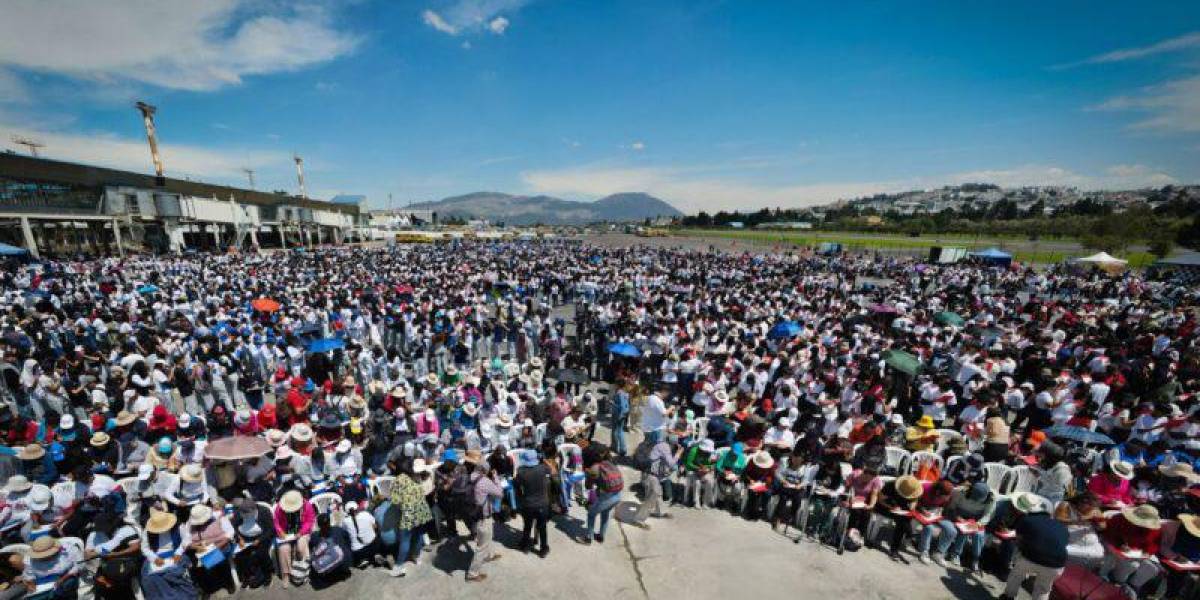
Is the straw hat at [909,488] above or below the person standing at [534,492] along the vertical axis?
below

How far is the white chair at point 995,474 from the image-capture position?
7000mm

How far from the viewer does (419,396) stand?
340 inches

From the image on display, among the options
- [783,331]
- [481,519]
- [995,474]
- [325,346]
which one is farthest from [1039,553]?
[325,346]

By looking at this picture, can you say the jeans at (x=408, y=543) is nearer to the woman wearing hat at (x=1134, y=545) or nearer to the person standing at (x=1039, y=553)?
the person standing at (x=1039, y=553)

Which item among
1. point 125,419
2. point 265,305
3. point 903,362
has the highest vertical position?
point 265,305

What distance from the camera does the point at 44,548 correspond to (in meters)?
4.63

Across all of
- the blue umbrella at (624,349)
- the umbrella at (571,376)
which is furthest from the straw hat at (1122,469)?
the umbrella at (571,376)

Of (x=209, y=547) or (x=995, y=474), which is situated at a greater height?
(x=209, y=547)

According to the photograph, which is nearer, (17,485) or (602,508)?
(17,485)

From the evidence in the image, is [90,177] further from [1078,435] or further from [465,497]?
[1078,435]

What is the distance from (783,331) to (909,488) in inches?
280

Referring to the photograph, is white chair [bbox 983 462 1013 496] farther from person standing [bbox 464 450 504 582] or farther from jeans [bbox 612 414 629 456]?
person standing [bbox 464 450 504 582]

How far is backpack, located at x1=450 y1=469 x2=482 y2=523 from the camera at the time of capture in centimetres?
552

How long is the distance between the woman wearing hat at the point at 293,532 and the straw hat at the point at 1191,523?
33.1ft
